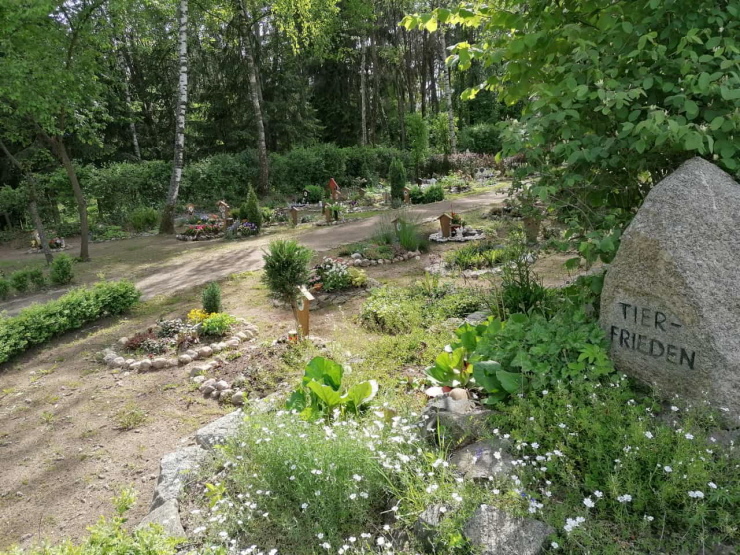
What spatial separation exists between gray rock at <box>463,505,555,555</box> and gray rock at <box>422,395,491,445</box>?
0.59m

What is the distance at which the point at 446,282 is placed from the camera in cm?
713

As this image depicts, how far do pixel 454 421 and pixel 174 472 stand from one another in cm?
205

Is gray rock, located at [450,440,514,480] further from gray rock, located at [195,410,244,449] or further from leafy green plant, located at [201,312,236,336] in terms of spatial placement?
leafy green plant, located at [201,312,236,336]

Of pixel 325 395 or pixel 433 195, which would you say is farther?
pixel 433 195

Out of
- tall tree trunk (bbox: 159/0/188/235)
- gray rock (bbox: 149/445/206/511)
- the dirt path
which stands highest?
tall tree trunk (bbox: 159/0/188/235)

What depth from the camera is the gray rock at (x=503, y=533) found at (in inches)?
87.7

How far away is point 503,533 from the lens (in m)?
2.29

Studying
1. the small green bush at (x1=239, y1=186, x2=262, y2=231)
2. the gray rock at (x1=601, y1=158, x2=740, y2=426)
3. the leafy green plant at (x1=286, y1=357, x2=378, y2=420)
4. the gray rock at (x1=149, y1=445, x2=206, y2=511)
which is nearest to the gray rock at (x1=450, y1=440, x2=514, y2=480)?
the leafy green plant at (x1=286, y1=357, x2=378, y2=420)

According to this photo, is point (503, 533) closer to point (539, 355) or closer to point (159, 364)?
point (539, 355)

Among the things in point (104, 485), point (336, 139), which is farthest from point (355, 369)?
point (336, 139)

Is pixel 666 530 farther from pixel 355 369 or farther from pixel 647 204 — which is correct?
pixel 355 369

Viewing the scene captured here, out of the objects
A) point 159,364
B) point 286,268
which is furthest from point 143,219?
point 286,268

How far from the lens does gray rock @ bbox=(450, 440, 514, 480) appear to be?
2.66 meters

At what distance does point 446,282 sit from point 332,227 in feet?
23.6
